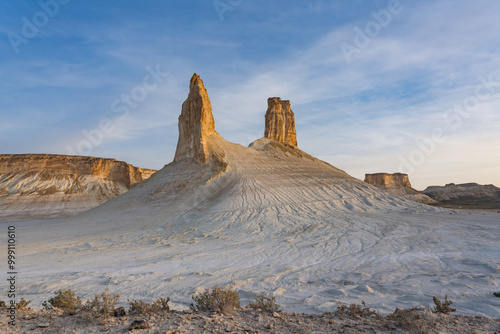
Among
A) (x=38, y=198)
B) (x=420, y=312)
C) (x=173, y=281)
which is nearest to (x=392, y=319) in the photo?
(x=420, y=312)

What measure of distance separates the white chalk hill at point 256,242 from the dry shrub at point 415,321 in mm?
1031

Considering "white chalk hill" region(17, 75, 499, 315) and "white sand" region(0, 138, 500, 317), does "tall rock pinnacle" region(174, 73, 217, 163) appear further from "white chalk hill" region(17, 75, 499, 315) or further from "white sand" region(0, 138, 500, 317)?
"white sand" region(0, 138, 500, 317)

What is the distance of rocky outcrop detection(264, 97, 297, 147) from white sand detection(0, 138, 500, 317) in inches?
611

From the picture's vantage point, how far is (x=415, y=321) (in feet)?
12.3

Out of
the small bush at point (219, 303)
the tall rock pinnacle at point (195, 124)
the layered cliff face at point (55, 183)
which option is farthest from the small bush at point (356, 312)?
the layered cliff face at point (55, 183)

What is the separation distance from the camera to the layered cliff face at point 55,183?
166ft

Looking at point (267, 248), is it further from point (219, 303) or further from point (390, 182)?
point (390, 182)

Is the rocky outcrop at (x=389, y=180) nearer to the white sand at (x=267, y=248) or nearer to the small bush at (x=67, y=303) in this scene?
the white sand at (x=267, y=248)

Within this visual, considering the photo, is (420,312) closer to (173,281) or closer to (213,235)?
(173,281)

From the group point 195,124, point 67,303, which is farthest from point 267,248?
point 195,124

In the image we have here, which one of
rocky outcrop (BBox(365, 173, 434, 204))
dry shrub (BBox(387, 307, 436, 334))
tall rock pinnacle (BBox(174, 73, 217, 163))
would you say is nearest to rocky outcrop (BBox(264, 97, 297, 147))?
tall rock pinnacle (BBox(174, 73, 217, 163))

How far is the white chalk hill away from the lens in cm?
664

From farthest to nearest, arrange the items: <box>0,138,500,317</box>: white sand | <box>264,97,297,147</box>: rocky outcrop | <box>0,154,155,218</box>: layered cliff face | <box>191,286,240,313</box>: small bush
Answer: <box>0,154,155,218</box>: layered cliff face → <box>264,97,297,147</box>: rocky outcrop → <box>0,138,500,317</box>: white sand → <box>191,286,240,313</box>: small bush

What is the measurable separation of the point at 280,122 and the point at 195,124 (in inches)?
697
